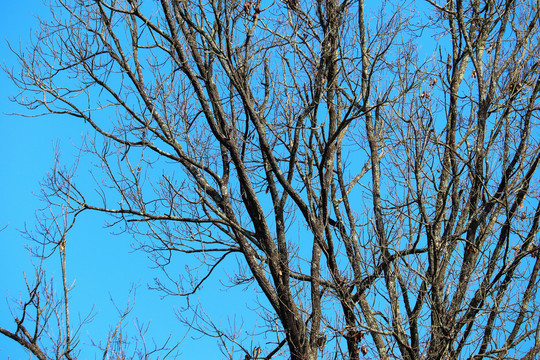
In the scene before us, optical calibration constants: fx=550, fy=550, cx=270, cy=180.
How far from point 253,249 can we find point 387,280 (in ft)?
5.12

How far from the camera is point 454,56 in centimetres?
714

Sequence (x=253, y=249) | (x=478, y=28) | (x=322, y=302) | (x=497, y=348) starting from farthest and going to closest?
(x=478, y=28), (x=253, y=249), (x=322, y=302), (x=497, y=348)

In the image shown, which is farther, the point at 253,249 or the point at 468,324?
the point at 253,249

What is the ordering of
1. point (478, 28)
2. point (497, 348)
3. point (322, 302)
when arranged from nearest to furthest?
point (497, 348), point (322, 302), point (478, 28)

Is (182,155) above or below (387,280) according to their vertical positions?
above

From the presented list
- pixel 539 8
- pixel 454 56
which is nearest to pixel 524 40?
pixel 539 8

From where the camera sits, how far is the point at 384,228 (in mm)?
6754

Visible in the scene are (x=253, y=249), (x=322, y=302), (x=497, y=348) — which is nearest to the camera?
(x=497, y=348)

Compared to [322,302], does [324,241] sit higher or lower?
higher

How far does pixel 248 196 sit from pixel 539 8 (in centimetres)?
403

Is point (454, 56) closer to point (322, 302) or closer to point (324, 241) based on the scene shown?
point (324, 241)

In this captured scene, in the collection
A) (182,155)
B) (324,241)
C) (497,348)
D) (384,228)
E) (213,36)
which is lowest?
(497,348)

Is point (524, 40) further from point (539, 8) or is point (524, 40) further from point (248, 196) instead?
point (248, 196)

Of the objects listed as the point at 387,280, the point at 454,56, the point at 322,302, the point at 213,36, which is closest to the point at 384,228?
the point at 387,280
